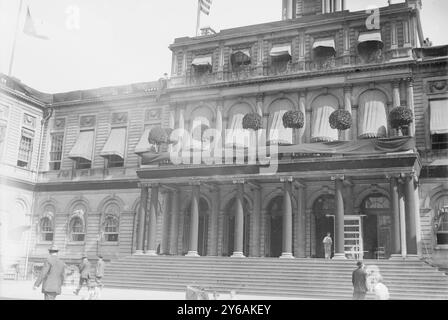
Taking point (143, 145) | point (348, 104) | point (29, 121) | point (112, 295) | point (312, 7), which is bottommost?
point (112, 295)

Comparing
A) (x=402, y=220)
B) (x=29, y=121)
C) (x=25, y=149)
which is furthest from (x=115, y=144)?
(x=402, y=220)

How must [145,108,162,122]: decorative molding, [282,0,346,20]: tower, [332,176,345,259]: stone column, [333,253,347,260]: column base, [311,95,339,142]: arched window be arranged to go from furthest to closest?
[282,0,346,20]: tower, [145,108,162,122]: decorative molding, [311,95,339,142]: arched window, [332,176,345,259]: stone column, [333,253,347,260]: column base

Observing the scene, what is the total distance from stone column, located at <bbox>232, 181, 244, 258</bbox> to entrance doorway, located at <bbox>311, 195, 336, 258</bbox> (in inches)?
157

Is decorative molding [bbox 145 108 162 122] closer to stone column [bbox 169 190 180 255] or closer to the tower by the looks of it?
stone column [bbox 169 190 180 255]

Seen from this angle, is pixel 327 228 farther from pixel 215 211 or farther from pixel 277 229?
pixel 215 211

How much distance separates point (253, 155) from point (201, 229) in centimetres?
600

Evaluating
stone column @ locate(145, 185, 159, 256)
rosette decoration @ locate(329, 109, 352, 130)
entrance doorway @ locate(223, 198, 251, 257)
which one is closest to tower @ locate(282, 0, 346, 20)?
rosette decoration @ locate(329, 109, 352, 130)

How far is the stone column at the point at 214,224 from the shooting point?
27.3m

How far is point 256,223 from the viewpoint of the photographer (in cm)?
2652

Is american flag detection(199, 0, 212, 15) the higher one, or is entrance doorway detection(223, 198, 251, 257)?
american flag detection(199, 0, 212, 15)

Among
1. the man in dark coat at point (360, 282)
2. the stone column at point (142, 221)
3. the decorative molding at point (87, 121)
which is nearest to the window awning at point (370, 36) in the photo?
the stone column at point (142, 221)

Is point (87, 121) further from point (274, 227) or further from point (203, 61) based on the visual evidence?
point (274, 227)

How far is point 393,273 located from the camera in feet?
66.4

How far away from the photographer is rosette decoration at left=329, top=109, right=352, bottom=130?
24109 mm
